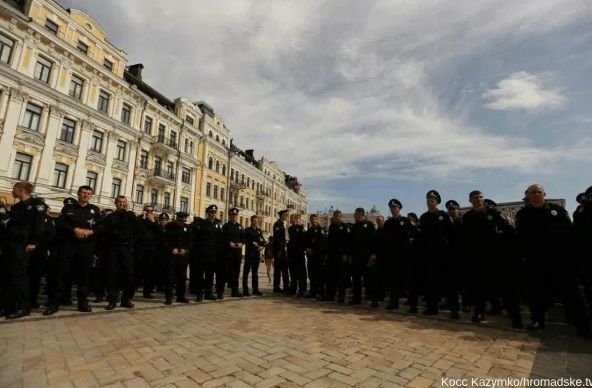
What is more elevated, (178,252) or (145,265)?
(178,252)

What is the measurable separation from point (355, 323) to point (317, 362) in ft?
6.95

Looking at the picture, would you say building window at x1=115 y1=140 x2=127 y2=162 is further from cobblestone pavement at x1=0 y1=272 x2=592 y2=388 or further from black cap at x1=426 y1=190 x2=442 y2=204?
black cap at x1=426 y1=190 x2=442 y2=204

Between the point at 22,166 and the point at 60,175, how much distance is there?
2386mm

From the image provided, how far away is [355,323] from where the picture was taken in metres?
5.18

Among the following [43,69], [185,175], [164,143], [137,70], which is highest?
[137,70]

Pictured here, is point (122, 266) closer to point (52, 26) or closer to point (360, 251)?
point (360, 251)

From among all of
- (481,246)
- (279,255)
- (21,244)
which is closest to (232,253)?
(279,255)

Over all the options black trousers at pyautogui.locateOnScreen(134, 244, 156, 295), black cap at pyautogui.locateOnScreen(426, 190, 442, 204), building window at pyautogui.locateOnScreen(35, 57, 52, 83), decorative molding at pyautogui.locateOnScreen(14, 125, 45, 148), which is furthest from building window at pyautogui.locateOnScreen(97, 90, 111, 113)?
black cap at pyautogui.locateOnScreen(426, 190, 442, 204)

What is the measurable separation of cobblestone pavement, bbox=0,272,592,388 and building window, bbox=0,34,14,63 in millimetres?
21410

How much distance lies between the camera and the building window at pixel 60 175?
21703 mm

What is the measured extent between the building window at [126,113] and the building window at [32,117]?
681cm

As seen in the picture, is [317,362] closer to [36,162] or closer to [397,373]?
[397,373]

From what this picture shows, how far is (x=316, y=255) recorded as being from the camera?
8969 mm

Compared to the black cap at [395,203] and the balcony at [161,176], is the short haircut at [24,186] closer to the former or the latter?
the black cap at [395,203]
